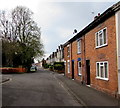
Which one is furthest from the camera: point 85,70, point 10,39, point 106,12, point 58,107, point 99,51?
point 10,39

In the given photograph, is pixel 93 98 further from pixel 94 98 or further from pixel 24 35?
pixel 24 35

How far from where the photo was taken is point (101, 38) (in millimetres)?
13992

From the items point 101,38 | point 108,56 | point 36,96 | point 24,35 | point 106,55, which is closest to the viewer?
point 36,96

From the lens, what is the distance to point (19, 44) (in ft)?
151

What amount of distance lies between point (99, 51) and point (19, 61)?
1450 inches

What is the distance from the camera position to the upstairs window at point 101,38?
1320 cm

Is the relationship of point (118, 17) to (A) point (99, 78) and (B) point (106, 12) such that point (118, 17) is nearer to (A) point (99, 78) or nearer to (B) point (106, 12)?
(B) point (106, 12)

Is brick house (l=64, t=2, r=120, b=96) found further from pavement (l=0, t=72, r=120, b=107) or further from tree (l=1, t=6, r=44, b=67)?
tree (l=1, t=6, r=44, b=67)

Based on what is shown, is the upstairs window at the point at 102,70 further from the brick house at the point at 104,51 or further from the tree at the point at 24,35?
the tree at the point at 24,35

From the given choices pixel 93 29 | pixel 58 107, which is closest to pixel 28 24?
pixel 93 29

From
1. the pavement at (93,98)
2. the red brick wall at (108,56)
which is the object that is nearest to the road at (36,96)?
the pavement at (93,98)

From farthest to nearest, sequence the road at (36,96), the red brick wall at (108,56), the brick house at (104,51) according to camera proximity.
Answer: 1. the red brick wall at (108,56)
2. the brick house at (104,51)
3. the road at (36,96)

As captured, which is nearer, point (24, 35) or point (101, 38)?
point (101, 38)

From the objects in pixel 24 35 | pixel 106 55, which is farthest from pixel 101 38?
pixel 24 35
